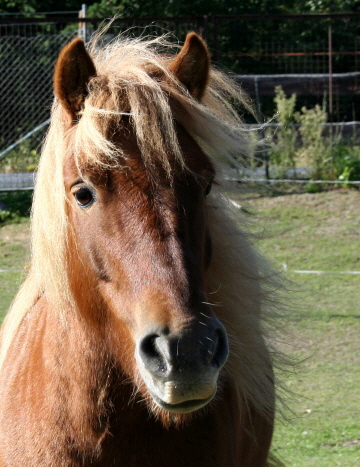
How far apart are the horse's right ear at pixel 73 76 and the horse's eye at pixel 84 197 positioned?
0.97 ft

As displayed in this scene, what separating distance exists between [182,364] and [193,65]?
108cm

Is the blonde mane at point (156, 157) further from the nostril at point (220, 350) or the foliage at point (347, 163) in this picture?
the foliage at point (347, 163)

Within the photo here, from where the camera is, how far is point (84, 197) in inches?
79.7

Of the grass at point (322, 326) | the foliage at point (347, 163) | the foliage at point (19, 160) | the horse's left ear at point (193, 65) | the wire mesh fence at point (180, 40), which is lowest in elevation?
the grass at point (322, 326)

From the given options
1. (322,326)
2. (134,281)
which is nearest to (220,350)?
(134,281)

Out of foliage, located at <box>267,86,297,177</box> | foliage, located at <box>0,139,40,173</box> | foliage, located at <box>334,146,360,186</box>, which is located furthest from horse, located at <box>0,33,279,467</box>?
foliage, located at <box>0,139,40,173</box>

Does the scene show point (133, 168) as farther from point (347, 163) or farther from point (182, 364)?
point (347, 163)

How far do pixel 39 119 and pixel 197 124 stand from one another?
32.1ft

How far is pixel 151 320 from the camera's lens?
1.75m

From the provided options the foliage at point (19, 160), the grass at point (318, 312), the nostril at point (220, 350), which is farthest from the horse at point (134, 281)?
the foliage at point (19, 160)

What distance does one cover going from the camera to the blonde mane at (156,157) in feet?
6.73

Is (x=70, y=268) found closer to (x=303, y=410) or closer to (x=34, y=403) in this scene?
(x=34, y=403)

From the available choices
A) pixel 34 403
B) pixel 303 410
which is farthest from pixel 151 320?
pixel 303 410

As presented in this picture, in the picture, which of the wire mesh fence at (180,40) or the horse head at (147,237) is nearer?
the horse head at (147,237)
